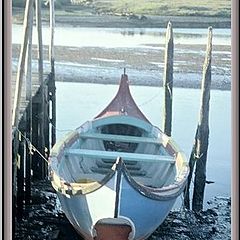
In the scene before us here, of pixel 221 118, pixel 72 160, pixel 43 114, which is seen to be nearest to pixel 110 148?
pixel 72 160

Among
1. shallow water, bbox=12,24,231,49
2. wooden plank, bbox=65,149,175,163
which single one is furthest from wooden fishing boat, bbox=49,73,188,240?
shallow water, bbox=12,24,231,49

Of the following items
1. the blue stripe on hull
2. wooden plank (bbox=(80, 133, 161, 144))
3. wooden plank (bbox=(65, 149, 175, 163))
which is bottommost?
the blue stripe on hull

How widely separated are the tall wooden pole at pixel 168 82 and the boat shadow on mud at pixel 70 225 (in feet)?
0.79

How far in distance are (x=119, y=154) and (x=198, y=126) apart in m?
0.23

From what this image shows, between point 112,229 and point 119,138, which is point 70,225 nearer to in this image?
point 112,229

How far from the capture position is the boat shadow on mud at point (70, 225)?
4.94ft

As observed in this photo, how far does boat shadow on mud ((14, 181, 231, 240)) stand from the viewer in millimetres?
1506

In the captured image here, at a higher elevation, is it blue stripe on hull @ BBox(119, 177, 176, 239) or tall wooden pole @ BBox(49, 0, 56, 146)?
tall wooden pole @ BBox(49, 0, 56, 146)

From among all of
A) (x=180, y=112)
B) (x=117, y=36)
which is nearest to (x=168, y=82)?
(x=180, y=112)

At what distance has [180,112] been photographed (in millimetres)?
1517

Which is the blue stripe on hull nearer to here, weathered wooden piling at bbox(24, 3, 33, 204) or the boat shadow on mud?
the boat shadow on mud

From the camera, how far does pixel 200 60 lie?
1.53m

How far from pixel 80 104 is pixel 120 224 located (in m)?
0.35

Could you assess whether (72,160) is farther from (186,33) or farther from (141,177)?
(186,33)
